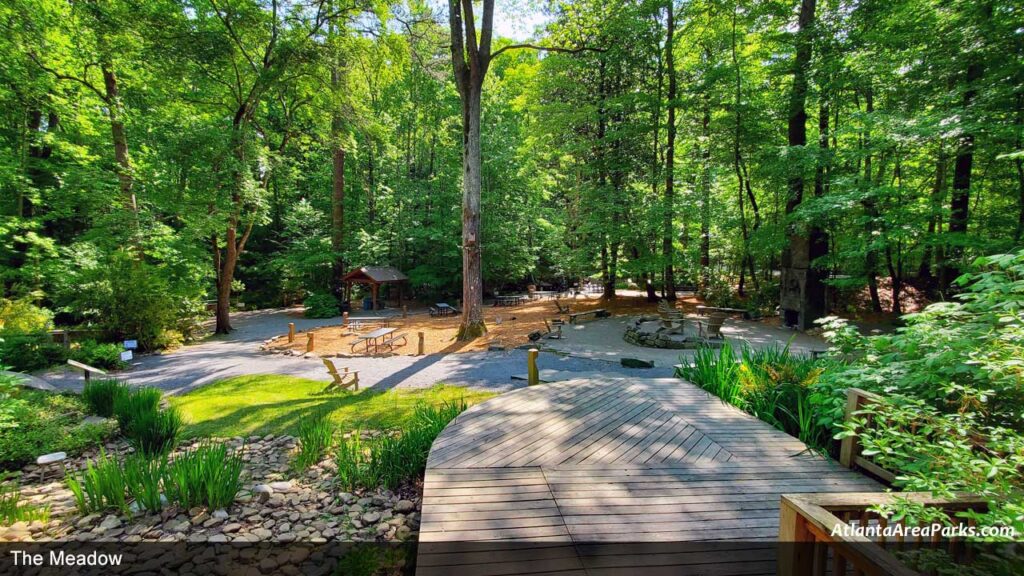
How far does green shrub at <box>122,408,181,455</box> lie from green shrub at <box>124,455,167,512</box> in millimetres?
1137

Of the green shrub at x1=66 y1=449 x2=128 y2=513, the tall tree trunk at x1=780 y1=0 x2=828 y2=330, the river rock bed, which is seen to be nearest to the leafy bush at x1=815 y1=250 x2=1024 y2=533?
the river rock bed

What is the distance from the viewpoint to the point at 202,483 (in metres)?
3.19

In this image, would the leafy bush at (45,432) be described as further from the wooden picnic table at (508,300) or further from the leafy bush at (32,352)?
the wooden picnic table at (508,300)

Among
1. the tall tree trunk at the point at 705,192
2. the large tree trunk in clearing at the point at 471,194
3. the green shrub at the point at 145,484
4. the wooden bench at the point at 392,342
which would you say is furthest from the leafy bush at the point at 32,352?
the tall tree trunk at the point at 705,192

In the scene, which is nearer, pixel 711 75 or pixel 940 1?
pixel 940 1

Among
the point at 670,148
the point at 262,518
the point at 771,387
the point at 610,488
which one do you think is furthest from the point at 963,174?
the point at 262,518

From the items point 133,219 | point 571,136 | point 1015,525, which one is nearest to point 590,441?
point 1015,525

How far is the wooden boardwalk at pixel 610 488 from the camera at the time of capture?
2.19m

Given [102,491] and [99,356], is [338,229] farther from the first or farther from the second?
[102,491]

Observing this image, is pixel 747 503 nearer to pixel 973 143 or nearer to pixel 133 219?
pixel 973 143

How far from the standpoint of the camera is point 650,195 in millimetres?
16266

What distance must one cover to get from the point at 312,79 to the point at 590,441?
15.7 m

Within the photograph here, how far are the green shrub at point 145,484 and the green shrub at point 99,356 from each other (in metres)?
8.70

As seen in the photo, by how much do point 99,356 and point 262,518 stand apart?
9.87 metres
